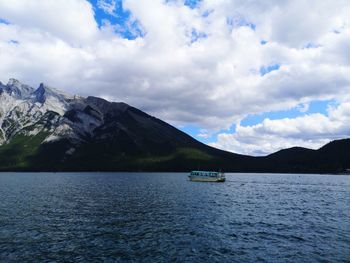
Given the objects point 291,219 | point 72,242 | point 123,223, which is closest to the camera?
point 72,242

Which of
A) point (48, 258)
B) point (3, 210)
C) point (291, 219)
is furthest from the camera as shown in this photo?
point (3, 210)

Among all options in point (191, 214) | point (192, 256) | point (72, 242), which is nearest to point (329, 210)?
point (191, 214)

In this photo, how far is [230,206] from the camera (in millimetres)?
89125

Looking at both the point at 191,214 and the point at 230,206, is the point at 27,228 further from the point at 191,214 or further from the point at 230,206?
the point at 230,206

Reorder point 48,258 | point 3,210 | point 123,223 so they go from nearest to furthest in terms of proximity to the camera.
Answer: point 48,258
point 123,223
point 3,210

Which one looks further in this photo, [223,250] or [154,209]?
[154,209]

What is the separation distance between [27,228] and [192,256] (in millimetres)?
32847

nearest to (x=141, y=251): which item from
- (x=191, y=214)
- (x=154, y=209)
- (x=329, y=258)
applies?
(x=329, y=258)

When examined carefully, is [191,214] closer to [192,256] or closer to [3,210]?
[192,256]

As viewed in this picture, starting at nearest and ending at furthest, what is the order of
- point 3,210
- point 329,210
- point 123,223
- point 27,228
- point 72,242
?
point 72,242 → point 27,228 → point 123,223 → point 3,210 → point 329,210

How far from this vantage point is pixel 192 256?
4094 cm

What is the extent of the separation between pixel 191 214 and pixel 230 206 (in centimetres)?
1999

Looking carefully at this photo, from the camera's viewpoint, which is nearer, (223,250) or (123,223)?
(223,250)

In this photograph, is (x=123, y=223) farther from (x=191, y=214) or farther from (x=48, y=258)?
(x=48, y=258)
